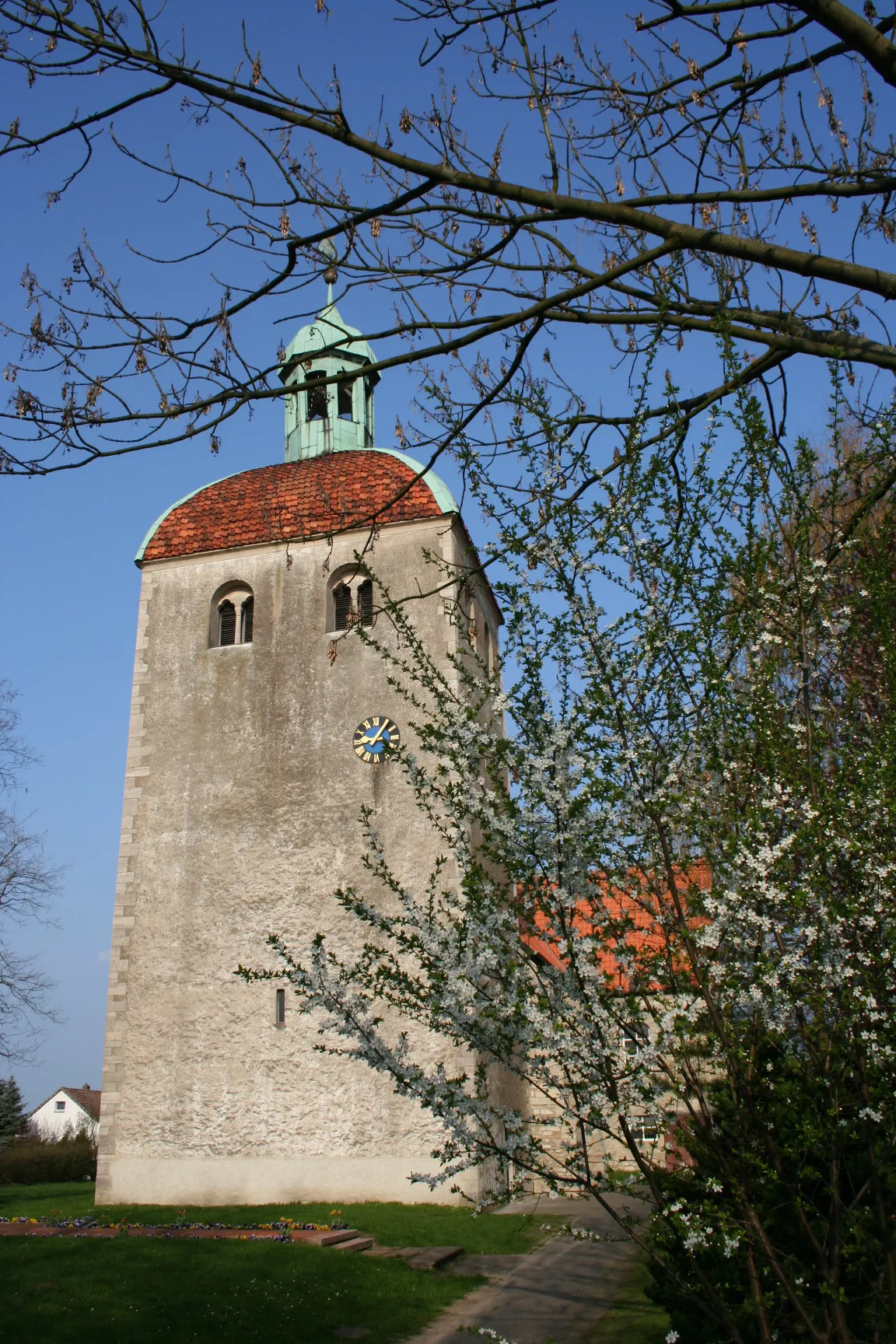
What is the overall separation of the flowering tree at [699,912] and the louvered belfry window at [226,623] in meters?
13.6

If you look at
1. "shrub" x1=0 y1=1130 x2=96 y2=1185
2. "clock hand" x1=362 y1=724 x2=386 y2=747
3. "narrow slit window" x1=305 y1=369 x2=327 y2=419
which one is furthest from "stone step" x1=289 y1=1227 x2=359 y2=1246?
"shrub" x1=0 y1=1130 x2=96 y2=1185

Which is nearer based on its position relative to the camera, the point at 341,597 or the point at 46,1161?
the point at 341,597

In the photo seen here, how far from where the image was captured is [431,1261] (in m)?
9.95

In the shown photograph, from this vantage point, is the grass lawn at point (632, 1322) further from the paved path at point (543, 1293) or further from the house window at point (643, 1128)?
the house window at point (643, 1128)

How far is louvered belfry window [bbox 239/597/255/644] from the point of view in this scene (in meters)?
17.4

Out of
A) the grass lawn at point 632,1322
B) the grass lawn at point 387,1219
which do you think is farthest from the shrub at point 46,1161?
the grass lawn at point 632,1322

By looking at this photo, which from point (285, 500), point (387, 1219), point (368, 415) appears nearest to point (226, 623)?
point (285, 500)

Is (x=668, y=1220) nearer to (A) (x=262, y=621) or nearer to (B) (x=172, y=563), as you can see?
(A) (x=262, y=621)

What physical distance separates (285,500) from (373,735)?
4.45m

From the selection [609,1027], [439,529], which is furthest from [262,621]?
[609,1027]

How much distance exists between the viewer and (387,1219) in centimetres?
1264

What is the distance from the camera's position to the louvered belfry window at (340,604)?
56.0ft

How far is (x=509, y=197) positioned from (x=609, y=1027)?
10.5ft

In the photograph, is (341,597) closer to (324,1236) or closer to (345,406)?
(345,406)
